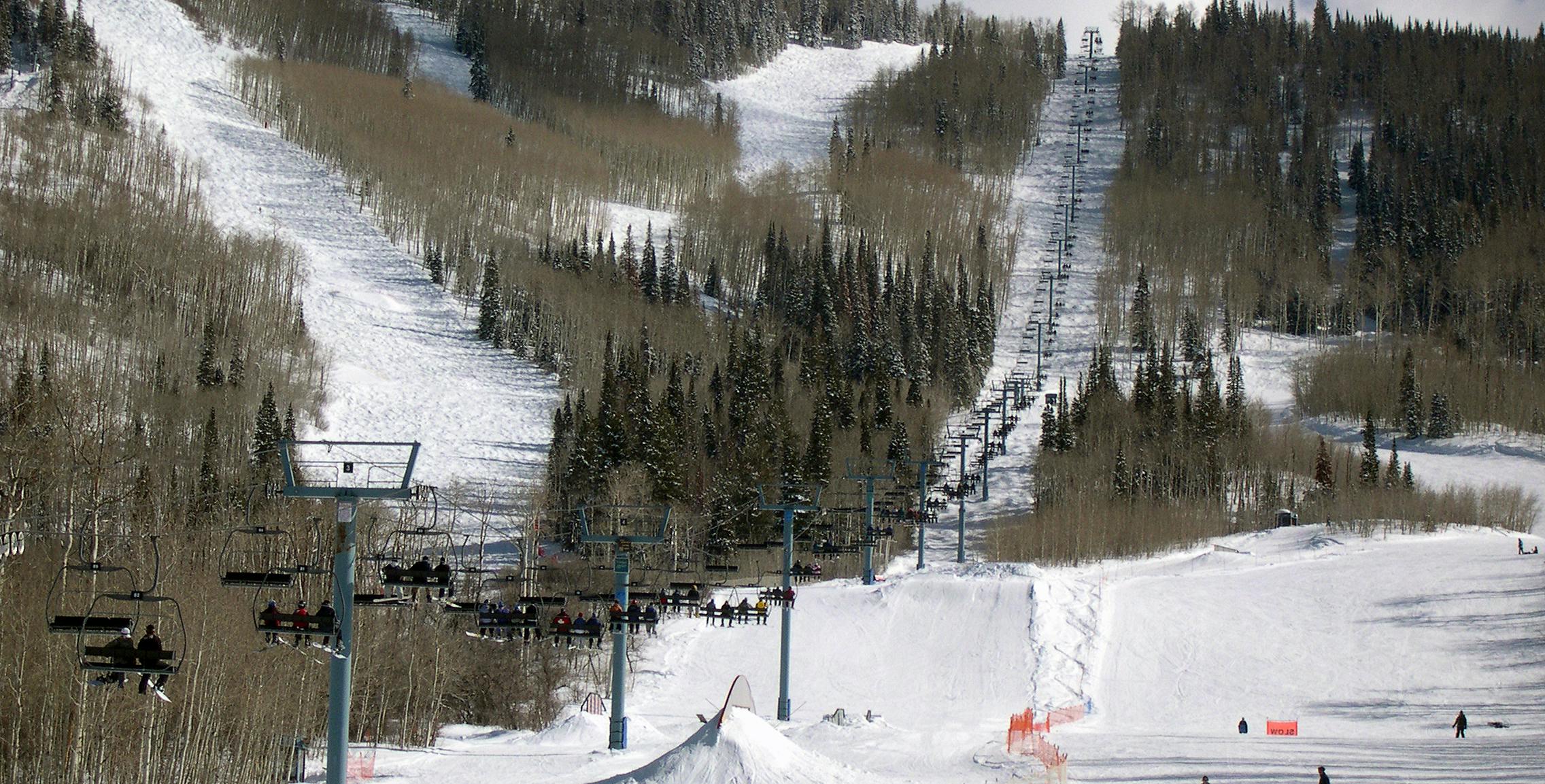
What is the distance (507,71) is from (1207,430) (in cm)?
12382

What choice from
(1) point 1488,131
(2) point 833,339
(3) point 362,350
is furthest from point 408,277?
(1) point 1488,131

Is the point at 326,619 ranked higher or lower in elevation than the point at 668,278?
higher

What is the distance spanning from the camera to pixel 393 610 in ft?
152

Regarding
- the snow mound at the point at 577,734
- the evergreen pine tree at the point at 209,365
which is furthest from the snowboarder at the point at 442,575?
the evergreen pine tree at the point at 209,365

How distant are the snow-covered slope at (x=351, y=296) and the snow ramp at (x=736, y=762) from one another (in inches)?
2194

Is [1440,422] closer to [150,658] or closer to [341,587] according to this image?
[341,587]

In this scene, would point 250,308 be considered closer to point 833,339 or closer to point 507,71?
point 833,339

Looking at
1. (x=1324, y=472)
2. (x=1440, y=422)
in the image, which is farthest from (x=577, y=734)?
(x=1440, y=422)

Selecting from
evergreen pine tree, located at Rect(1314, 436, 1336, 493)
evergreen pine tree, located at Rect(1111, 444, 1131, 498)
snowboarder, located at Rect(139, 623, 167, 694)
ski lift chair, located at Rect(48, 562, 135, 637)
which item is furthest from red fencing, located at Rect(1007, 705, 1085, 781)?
evergreen pine tree, located at Rect(1314, 436, 1336, 493)

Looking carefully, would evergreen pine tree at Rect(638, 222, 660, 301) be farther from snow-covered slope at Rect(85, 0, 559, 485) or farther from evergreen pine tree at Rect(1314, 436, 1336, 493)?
evergreen pine tree at Rect(1314, 436, 1336, 493)

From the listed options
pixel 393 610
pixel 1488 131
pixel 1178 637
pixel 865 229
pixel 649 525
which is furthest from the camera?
pixel 1488 131

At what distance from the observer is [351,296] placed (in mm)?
115062

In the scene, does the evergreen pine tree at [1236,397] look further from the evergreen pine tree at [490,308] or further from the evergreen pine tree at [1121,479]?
the evergreen pine tree at [490,308]

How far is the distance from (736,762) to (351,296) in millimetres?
94398
